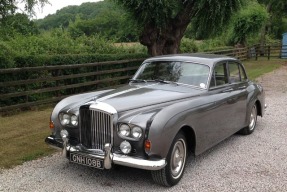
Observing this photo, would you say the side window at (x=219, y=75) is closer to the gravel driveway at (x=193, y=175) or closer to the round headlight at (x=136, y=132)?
the gravel driveway at (x=193, y=175)

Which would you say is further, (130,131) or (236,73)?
(236,73)

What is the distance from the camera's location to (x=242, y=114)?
22.3 feet

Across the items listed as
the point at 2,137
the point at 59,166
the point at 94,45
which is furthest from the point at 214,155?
the point at 94,45

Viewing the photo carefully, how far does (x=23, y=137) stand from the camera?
683cm

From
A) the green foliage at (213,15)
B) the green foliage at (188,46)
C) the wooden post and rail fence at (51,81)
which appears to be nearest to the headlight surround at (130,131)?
the wooden post and rail fence at (51,81)

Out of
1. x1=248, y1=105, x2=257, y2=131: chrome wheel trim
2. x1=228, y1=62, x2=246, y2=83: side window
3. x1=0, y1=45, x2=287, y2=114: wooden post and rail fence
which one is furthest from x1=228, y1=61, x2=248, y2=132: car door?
x1=0, y1=45, x2=287, y2=114: wooden post and rail fence

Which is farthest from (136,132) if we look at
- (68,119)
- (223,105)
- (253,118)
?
(253,118)

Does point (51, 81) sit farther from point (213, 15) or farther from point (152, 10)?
point (213, 15)

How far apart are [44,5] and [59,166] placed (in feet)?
30.1

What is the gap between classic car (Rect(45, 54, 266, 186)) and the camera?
14.2ft

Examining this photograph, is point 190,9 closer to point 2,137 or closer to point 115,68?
point 115,68

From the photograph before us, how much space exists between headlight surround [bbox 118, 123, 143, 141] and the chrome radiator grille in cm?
15

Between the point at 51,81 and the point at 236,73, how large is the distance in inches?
211

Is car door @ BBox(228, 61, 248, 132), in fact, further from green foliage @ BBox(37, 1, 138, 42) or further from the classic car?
green foliage @ BBox(37, 1, 138, 42)
